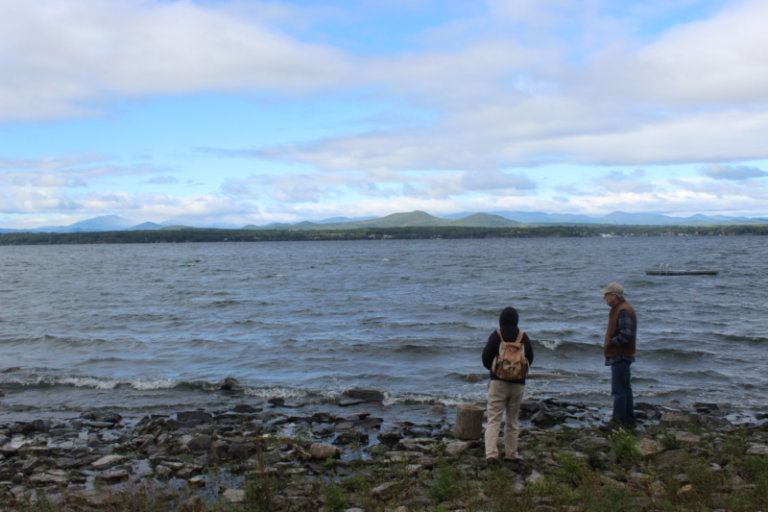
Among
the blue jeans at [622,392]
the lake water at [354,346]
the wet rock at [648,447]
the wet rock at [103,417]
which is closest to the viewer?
the wet rock at [648,447]

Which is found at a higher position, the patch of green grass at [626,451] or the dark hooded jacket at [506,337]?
the dark hooded jacket at [506,337]

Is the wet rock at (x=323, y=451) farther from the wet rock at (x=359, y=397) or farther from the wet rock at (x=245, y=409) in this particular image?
the wet rock at (x=359, y=397)

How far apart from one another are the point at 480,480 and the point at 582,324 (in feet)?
67.5

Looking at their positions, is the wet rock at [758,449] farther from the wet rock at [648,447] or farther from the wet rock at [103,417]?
the wet rock at [103,417]

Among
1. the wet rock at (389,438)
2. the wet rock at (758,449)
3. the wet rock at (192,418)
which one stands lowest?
the wet rock at (192,418)

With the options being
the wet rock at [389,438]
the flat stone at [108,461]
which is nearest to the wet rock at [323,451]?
the wet rock at [389,438]

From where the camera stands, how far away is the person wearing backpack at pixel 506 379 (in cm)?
1036

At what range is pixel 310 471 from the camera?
10.5 m

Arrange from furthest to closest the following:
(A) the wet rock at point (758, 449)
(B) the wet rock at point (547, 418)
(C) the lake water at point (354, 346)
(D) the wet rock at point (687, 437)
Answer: (C) the lake water at point (354, 346) < (B) the wet rock at point (547, 418) < (D) the wet rock at point (687, 437) < (A) the wet rock at point (758, 449)

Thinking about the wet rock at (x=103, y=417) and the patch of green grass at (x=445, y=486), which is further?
the wet rock at (x=103, y=417)

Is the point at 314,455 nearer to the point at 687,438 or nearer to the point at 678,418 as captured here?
the point at 687,438

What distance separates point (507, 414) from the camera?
10695 mm

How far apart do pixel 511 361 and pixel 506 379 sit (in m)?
0.37

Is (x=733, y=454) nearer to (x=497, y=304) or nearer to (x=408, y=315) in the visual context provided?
(x=408, y=315)
